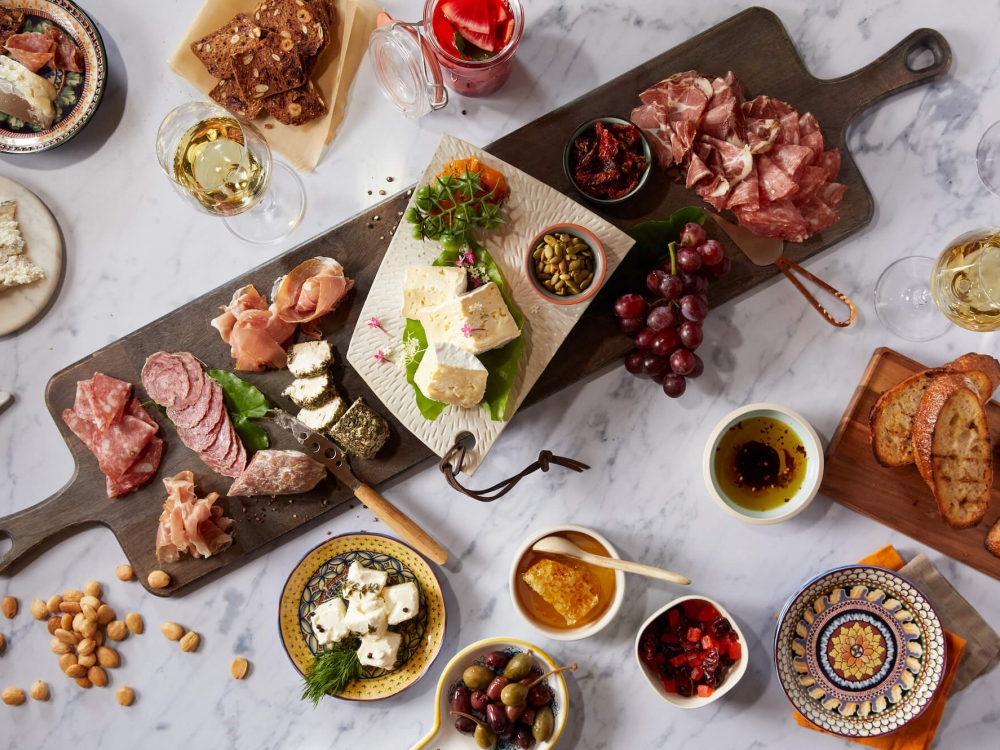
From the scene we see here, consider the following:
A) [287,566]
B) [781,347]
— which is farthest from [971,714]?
[287,566]

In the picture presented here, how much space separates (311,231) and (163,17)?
2.71 ft

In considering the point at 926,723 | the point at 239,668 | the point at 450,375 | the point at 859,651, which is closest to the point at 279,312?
the point at 450,375

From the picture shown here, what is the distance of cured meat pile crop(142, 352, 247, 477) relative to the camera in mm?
1983

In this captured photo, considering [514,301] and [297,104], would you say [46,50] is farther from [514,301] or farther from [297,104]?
[514,301]

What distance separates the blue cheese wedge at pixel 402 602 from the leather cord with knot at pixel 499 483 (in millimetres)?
340

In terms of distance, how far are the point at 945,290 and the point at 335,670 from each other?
2.10 meters

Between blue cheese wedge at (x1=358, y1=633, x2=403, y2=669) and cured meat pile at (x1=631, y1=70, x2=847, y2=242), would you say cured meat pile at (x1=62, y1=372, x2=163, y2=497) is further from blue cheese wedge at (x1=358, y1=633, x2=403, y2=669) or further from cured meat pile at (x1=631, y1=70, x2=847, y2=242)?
cured meat pile at (x1=631, y1=70, x2=847, y2=242)

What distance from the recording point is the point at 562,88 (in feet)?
6.72

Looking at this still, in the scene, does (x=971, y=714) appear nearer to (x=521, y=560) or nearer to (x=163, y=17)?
(x=521, y=560)

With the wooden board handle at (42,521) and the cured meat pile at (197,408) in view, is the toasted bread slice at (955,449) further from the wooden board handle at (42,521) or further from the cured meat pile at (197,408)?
the wooden board handle at (42,521)

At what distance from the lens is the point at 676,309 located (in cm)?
187

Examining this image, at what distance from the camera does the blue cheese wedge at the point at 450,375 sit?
172cm

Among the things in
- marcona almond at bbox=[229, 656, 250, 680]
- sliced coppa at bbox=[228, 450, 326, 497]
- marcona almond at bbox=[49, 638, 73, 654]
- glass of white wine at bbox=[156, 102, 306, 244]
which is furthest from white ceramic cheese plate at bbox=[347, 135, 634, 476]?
marcona almond at bbox=[49, 638, 73, 654]

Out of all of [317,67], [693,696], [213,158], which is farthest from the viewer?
[317,67]
